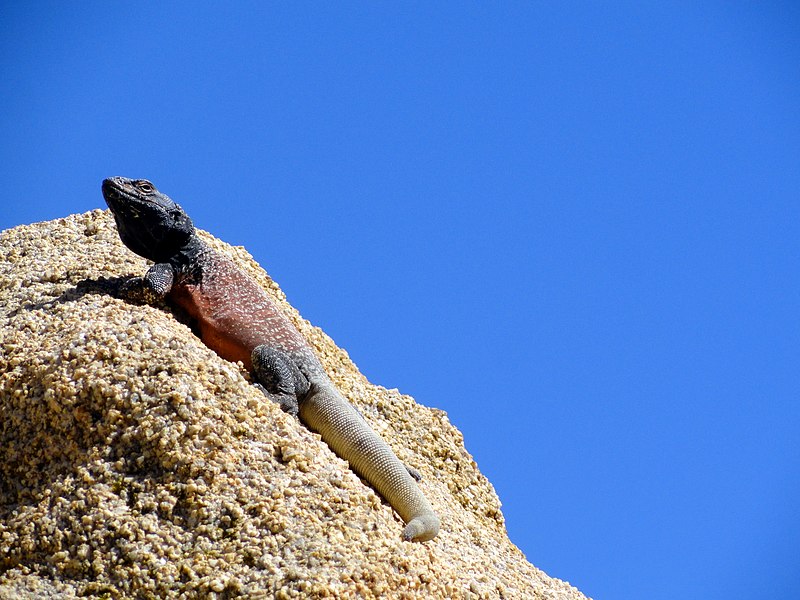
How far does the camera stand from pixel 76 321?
6.55m

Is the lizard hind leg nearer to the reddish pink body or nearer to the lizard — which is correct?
the lizard

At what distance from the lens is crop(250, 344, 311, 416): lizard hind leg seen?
6664mm

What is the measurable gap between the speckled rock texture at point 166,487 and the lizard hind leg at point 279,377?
0.52 ft

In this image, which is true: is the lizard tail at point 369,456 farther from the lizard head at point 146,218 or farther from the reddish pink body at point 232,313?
the lizard head at point 146,218

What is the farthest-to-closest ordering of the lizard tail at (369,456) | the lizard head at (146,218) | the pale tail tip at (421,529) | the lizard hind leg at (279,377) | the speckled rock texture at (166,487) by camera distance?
the lizard head at (146,218)
the lizard hind leg at (279,377)
the lizard tail at (369,456)
the pale tail tip at (421,529)
the speckled rock texture at (166,487)

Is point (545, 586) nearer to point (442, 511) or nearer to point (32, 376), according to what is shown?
point (442, 511)

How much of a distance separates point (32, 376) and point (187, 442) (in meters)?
1.18

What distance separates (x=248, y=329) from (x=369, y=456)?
1291 mm

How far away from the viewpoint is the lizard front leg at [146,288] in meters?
6.97

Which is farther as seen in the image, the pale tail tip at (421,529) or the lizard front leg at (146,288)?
the lizard front leg at (146,288)

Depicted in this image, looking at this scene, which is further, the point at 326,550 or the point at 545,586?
the point at 545,586

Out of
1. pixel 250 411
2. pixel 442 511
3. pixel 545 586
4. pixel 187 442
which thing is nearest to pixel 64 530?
pixel 187 442

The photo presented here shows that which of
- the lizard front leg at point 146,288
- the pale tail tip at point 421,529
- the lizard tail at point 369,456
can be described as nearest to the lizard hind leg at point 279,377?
the lizard tail at point 369,456

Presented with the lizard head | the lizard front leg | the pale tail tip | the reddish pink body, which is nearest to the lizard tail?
the pale tail tip
